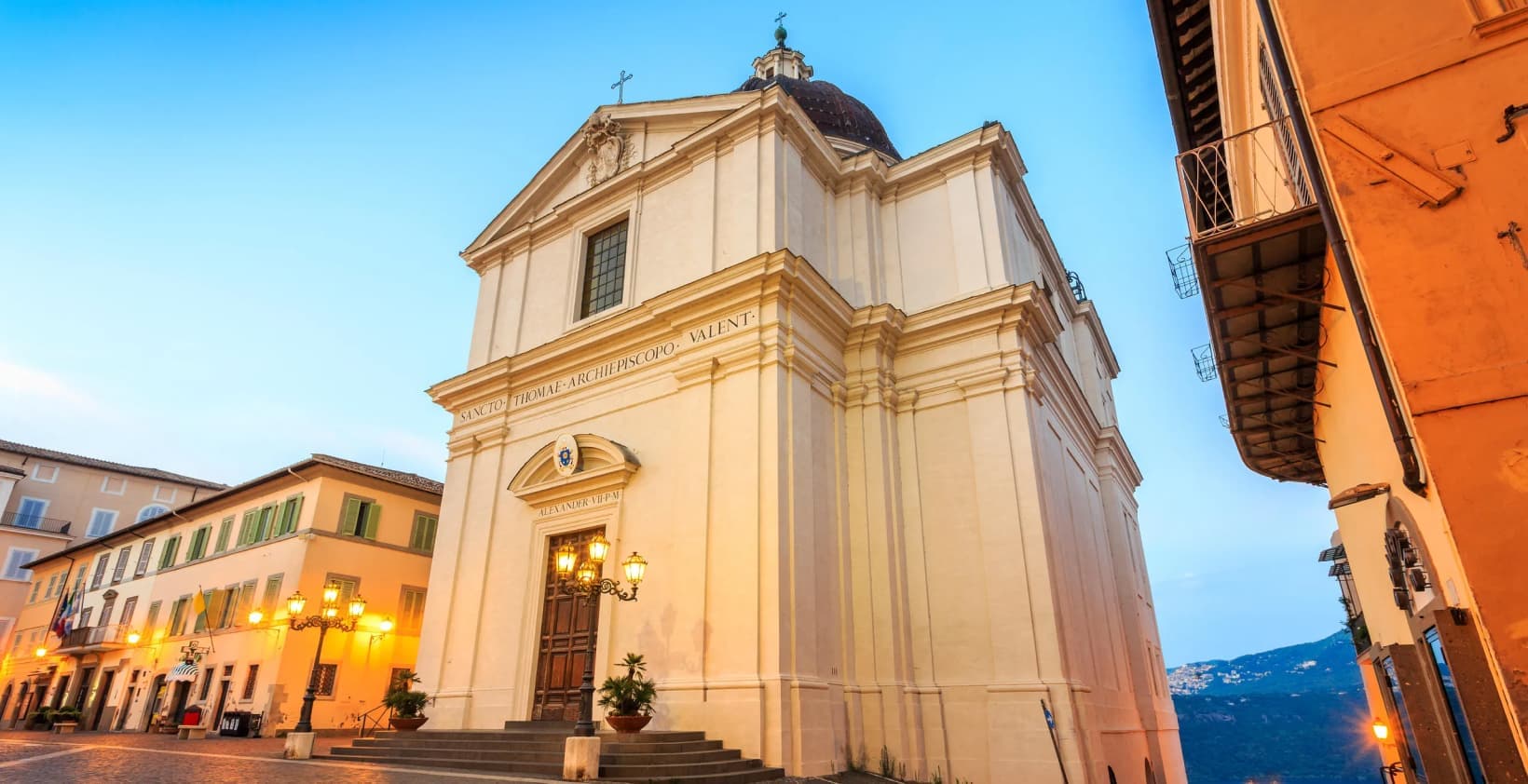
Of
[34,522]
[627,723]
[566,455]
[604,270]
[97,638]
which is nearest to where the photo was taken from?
[627,723]

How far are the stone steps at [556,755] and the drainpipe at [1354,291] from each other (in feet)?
24.6

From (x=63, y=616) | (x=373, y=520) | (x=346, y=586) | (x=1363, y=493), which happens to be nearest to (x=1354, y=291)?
(x=1363, y=493)

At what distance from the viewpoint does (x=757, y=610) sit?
11078 mm

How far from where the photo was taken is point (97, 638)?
90.2 ft

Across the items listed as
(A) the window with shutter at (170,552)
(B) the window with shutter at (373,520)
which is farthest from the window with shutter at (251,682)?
(A) the window with shutter at (170,552)

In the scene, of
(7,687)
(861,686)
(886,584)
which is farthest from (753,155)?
(7,687)

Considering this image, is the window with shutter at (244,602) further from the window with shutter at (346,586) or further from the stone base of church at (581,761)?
the stone base of church at (581,761)

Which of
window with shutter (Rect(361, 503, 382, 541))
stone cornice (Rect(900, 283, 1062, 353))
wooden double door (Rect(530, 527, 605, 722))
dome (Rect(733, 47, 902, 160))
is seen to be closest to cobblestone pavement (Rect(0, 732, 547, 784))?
wooden double door (Rect(530, 527, 605, 722))

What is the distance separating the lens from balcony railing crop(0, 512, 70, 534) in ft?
117

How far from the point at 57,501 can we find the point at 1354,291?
1947 inches

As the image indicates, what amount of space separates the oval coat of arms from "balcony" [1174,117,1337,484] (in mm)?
10022

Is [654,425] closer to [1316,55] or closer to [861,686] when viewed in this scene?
[861,686]

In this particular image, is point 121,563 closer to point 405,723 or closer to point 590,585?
point 405,723

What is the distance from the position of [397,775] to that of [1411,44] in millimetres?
12458
